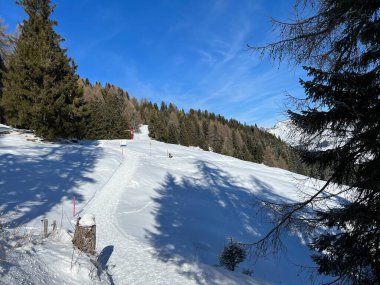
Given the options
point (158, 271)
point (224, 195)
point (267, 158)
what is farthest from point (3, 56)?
point (267, 158)

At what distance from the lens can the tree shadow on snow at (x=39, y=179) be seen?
46.0ft

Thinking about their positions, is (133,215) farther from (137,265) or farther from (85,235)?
(85,235)

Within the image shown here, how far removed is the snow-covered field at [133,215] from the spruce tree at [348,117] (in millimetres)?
794

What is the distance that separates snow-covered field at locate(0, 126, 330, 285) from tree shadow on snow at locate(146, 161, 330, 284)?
0.22ft

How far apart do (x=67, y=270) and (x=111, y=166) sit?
67.8ft

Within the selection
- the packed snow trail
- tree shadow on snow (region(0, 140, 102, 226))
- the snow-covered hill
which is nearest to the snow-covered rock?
the packed snow trail

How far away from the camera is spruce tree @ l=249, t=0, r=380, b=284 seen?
14.6 feet

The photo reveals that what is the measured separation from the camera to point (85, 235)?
820 cm

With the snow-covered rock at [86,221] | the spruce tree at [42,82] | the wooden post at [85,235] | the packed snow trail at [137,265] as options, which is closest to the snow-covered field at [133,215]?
the packed snow trail at [137,265]

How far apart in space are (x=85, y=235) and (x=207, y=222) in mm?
10740

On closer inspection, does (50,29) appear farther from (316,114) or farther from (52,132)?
(316,114)

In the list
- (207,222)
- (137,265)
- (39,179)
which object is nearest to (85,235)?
(137,265)

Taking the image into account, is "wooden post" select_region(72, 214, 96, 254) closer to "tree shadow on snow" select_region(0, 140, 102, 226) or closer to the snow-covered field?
the snow-covered field

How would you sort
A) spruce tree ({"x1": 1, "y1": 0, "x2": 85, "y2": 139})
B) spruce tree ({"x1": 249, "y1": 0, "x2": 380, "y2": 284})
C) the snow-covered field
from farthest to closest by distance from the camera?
spruce tree ({"x1": 1, "y1": 0, "x2": 85, "y2": 139})
the snow-covered field
spruce tree ({"x1": 249, "y1": 0, "x2": 380, "y2": 284})
